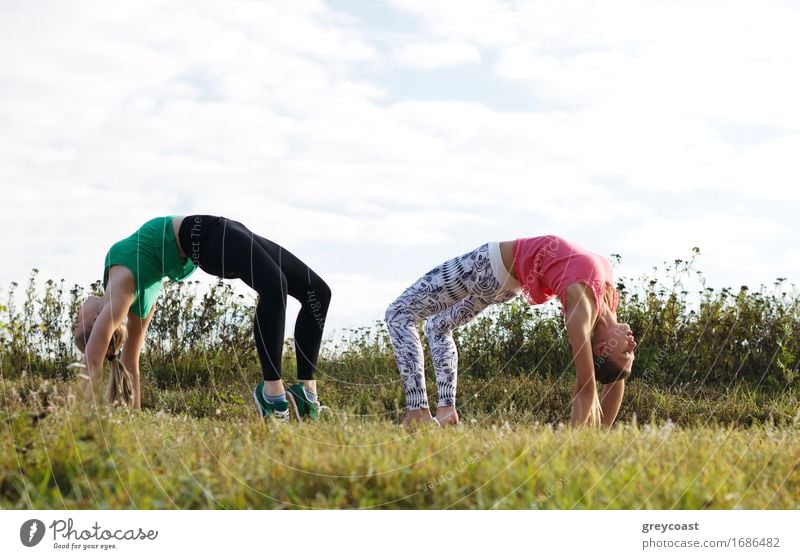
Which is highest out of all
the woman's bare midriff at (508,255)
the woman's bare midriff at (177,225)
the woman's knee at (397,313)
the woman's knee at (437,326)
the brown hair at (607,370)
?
the woman's bare midriff at (177,225)

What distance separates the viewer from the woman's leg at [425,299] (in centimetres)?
572

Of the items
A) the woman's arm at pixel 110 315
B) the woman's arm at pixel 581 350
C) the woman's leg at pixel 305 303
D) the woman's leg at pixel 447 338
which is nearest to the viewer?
the woman's arm at pixel 581 350

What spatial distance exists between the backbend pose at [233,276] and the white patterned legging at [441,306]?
0.59 m

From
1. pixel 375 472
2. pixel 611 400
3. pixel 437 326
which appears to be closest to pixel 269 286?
pixel 437 326

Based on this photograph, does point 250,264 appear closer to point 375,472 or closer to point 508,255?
point 508,255

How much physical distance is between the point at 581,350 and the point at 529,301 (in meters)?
0.96

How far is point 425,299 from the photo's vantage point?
5.80 metres

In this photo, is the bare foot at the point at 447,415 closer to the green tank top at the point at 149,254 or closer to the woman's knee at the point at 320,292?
the woman's knee at the point at 320,292

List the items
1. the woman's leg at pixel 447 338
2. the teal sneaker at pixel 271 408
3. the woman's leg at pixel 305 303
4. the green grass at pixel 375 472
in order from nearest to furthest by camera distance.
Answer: the green grass at pixel 375 472 < the teal sneaker at pixel 271 408 < the woman's leg at pixel 305 303 < the woman's leg at pixel 447 338

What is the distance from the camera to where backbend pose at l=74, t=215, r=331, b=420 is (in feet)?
17.7

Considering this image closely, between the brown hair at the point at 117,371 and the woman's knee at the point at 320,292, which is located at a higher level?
the woman's knee at the point at 320,292

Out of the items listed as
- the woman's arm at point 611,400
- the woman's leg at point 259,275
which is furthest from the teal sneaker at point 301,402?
the woman's arm at point 611,400
